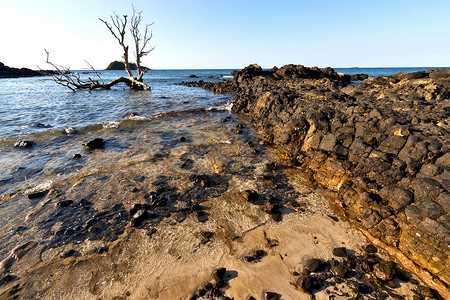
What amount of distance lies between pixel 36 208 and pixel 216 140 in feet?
23.8

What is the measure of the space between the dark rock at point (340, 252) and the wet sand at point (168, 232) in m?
0.09

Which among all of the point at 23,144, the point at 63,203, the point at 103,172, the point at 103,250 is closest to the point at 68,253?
the point at 103,250

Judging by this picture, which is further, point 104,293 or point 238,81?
point 238,81

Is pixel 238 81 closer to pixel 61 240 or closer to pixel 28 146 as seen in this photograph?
pixel 28 146

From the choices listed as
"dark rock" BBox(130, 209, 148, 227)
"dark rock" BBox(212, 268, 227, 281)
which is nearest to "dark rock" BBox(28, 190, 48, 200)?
"dark rock" BBox(130, 209, 148, 227)

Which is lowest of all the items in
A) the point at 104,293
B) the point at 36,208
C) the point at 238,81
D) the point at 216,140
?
the point at 104,293

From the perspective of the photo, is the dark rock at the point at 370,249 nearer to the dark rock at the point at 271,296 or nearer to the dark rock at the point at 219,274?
Answer: the dark rock at the point at 271,296

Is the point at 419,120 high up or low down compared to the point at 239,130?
up

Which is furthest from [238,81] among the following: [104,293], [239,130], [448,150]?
[104,293]

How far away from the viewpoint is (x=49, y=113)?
648 inches

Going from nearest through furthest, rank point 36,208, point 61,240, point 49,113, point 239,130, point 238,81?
point 61,240
point 36,208
point 239,130
point 49,113
point 238,81

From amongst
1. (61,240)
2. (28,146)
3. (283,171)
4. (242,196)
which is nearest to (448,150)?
(283,171)

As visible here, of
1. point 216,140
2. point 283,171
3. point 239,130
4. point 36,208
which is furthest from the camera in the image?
point 239,130

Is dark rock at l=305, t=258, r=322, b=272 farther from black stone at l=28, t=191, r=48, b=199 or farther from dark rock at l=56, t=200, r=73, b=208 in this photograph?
black stone at l=28, t=191, r=48, b=199
